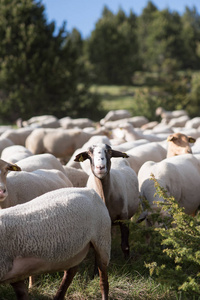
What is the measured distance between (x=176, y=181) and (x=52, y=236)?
381 centimetres

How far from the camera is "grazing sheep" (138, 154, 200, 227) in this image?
22.4ft

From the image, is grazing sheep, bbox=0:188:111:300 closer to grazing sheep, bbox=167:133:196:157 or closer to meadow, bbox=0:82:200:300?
meadow, bbox=0:82:200:300

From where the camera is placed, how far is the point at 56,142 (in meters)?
13.7

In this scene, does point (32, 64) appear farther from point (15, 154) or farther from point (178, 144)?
point (178, 144)

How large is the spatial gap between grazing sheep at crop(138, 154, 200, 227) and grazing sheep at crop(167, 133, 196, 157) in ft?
3.39

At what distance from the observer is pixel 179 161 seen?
314 inches

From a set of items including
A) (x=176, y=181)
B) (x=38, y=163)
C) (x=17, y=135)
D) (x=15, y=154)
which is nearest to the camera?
(x=176, y=181)

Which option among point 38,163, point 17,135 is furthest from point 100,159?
point 17,135

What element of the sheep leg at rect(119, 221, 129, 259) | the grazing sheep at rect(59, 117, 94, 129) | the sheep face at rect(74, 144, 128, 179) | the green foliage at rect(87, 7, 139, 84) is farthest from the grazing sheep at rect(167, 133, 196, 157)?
the green foliage at rect(87, 7, 139, 84)

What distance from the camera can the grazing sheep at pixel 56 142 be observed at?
536 inches

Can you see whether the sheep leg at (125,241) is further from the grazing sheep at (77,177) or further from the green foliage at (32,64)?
the green foliage at (32,64)

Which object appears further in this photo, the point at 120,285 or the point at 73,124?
the point at 73,124

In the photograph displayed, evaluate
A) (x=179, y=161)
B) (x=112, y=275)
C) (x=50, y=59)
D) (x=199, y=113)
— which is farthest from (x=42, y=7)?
(x=112, y=275)

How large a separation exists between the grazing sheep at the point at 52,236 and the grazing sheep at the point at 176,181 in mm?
2470
